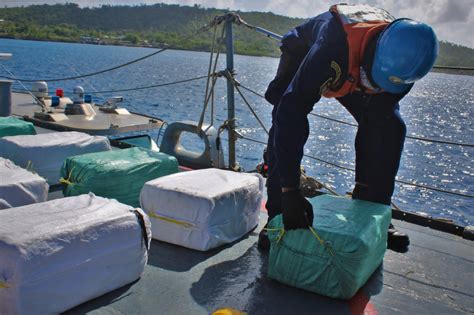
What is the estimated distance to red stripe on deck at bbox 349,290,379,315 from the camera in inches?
111

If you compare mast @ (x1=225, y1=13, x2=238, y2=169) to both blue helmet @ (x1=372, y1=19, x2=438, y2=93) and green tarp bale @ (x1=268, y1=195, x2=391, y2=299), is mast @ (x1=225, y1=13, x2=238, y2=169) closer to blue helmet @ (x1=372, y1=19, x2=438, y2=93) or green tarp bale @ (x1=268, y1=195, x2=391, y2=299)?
green tarp bale @ (x1=268, y1=195, x2=391, y2=299)

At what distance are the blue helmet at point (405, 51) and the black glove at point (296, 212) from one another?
843 millimetres

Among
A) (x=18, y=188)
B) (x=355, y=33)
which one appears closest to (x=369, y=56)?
(x=355, y=33)

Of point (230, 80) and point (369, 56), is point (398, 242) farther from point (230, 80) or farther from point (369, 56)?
point (230, 80)

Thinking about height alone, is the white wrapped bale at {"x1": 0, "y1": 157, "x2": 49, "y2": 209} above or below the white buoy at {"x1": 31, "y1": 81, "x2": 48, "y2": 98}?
above

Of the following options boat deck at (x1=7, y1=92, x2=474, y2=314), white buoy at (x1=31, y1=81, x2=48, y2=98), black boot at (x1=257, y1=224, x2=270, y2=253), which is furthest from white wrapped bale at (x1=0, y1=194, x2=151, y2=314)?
white buoy at (x1=31, y1=81, x2=48, y2=98)

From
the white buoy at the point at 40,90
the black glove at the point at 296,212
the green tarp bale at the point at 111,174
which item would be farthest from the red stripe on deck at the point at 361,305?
the white buoy at the point at 40,90

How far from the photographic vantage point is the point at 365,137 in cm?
371

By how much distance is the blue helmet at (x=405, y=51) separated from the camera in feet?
8.91

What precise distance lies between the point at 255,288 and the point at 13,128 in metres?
3.17

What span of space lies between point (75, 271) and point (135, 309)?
382mm

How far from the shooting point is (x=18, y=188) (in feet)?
10.6

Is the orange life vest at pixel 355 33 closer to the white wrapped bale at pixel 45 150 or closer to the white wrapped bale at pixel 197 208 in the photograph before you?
the white wrapped bale at pixel 197 208

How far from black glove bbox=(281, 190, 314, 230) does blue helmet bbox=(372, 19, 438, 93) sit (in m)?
0.84
